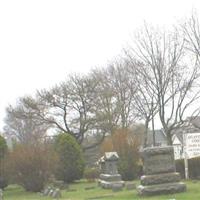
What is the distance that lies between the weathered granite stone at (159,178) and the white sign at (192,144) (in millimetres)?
10096

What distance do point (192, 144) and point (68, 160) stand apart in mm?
10790

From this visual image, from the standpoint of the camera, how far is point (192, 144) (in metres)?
32.7

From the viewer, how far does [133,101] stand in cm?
5138

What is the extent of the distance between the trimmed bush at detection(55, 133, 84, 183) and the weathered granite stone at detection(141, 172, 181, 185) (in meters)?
17.5

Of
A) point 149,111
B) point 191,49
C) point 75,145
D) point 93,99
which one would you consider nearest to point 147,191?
point 75,145

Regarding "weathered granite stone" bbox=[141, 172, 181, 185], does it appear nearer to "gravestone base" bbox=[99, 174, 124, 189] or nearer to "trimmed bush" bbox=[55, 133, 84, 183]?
"gravestone base" bbox=[99, 174, 124, 189]

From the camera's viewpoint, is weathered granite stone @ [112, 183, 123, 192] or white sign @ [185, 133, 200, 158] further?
white sign @ [185, 133, 200, 158]

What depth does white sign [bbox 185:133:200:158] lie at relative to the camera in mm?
32500

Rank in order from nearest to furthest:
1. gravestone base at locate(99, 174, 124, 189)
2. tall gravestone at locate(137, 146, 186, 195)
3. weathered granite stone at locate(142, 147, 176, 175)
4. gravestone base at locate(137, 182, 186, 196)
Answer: gravestone base at locate(137, 182, 186, 196) < tall gravestone at locate(137, 146, 186, 195) < weathered granite stone at locate(142, 147, 176, 175) < gravestone base at locate(99, 174, 124, 189)

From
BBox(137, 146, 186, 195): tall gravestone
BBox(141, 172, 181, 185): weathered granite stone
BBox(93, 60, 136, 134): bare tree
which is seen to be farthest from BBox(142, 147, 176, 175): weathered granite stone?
BBox(93, 60, 136, 134): bare tree

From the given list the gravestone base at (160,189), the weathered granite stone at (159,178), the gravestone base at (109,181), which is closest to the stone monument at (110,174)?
the gravestone base at (109,181)

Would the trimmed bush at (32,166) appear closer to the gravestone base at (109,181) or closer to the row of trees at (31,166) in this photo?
the row of trees at (31,166)

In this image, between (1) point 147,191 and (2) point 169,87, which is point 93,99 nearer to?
(2) point 169,87

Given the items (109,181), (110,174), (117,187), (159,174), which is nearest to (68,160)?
(110,174)
